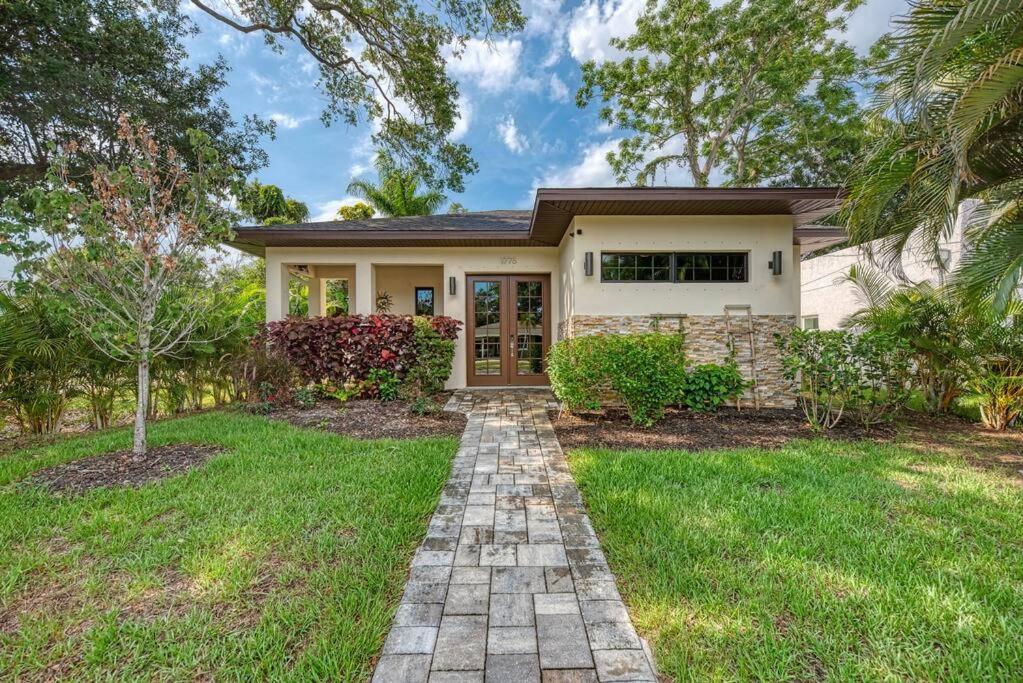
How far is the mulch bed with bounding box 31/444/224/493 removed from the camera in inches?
138

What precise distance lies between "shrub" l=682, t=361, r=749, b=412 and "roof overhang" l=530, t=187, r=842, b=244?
2536 millimetres

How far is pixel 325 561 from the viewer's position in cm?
239

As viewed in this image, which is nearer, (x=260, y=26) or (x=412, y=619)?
(x=412, y=619)

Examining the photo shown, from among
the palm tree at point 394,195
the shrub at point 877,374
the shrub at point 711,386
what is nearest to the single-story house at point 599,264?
the shrub at point 711,386

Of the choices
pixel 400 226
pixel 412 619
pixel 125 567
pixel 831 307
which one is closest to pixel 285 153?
pixel 400 226

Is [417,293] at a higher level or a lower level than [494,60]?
lower

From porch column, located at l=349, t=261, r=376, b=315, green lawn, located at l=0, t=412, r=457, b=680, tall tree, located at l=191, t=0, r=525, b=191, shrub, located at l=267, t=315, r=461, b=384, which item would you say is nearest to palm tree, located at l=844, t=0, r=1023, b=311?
green lawn, located at l=0, t=412, r=457, b=680

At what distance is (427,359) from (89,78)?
760 cm

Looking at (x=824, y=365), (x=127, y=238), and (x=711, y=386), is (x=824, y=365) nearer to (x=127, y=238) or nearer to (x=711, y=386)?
(x=711, y=386)

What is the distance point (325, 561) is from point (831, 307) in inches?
595

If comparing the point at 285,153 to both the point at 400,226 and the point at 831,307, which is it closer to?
the point at 400,226

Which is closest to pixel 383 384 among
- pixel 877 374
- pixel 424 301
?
pixel 424 301

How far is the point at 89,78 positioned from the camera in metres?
7.20

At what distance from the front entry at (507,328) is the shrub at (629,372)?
3471 mm
